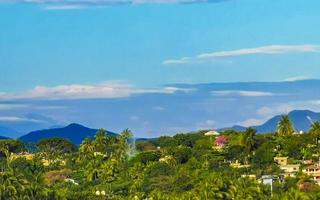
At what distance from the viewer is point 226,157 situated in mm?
122062

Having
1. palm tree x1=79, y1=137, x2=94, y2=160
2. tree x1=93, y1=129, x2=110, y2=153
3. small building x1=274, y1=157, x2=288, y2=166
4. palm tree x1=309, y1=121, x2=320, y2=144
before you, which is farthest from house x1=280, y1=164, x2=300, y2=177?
tree x1=93, y1=129, x2=110, y2=153

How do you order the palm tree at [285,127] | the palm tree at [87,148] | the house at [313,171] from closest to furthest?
1. the house at [313,171]
2. the palm tree at [87,148]
3. the palm tree at [285,127]

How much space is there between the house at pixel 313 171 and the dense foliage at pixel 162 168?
2135 mm

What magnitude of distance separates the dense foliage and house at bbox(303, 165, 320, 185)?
7.00ft

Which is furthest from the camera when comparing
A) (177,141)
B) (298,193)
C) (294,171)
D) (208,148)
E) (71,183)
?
(177,141)

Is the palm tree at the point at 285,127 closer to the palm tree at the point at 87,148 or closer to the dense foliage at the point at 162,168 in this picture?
the dense foliage at the point at 162,168

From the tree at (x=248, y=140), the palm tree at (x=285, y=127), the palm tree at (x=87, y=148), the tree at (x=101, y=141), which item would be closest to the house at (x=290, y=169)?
the tree at (x=248, y=140)

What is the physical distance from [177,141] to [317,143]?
30.5 m

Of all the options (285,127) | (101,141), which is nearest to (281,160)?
(285,127)

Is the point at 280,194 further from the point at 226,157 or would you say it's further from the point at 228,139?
the point at 228,139

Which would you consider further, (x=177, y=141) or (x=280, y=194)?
(x=177, y=141)

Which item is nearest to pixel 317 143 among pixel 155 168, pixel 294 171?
pixel 294 171

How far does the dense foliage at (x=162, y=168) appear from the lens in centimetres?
9288

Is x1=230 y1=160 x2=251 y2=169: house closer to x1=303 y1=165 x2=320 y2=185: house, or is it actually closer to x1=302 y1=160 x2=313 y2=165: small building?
x1=302 y1=160 x2=313 y2=165: small building
